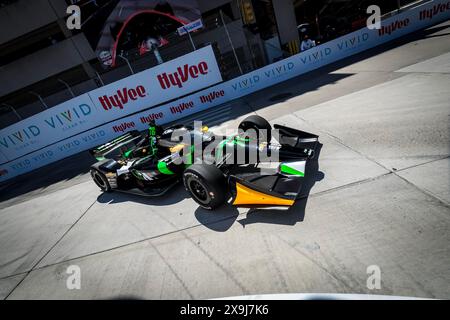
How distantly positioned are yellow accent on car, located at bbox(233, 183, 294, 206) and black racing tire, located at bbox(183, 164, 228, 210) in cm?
36

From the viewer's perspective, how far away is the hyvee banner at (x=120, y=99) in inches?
450

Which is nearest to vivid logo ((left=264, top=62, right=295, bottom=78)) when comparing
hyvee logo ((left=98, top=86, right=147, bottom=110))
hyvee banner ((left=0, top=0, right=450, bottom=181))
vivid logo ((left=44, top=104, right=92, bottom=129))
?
hyvee banner ((left=0, top=0, right=450, bottom=181))

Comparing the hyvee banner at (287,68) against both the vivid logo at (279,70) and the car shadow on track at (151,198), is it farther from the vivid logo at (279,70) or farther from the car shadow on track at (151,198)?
the car shadow on track at (151,198)

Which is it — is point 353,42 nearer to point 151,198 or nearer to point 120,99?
point 120,99

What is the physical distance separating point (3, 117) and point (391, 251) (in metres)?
24.2

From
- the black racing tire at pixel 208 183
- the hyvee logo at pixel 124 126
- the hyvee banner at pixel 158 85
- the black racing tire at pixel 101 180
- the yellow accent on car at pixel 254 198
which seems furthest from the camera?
the hyvee logo at pixel 124 126

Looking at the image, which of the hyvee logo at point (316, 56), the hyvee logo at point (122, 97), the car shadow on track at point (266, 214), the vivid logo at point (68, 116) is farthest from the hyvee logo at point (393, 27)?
the vivid logo at point (68, 116)

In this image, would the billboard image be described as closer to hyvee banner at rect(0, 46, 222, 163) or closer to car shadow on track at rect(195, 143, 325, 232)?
hyvee banner at rect(0, 46, 222, 163)

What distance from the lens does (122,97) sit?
1184 cm

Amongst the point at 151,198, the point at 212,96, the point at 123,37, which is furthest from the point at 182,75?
the point at 151,198

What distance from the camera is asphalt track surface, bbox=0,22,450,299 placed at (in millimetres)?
2885

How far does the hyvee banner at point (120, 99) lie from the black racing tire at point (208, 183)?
26.8 feet

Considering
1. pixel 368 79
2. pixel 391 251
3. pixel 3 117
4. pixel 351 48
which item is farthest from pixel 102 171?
pixel 3 117

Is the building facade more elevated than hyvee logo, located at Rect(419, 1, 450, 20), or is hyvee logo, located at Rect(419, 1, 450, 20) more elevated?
the building facade
